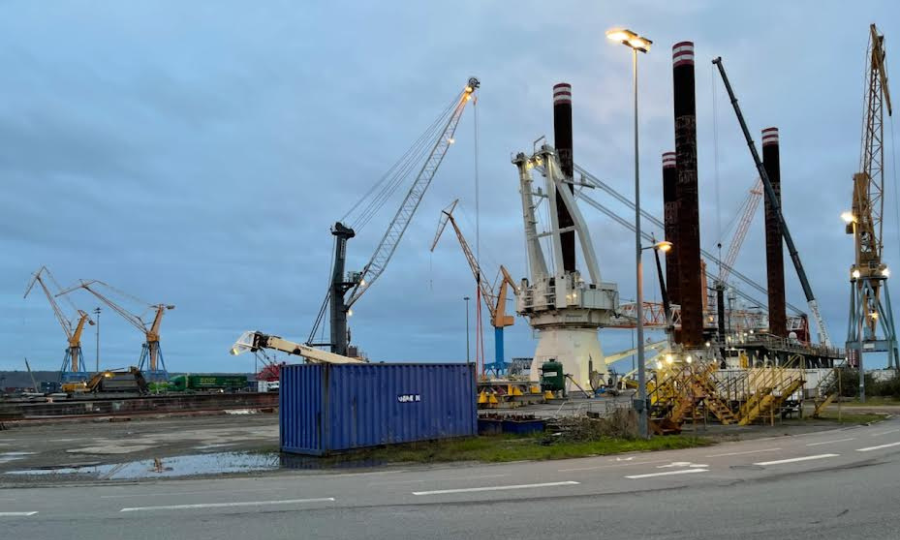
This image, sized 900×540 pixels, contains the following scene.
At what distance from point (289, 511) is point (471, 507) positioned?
2991 millimetres

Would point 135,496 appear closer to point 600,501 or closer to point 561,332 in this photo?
point 600,501

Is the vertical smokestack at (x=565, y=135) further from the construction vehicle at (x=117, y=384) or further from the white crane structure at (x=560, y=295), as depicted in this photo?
the construction vehicle at (x=117, y=384)

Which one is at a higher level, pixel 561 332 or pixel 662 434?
pixel 561 332

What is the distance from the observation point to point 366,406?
24750mm

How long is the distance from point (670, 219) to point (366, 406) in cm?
8213

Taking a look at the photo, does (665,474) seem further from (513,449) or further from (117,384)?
(117,384)

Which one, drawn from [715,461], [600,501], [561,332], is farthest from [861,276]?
[600,501]

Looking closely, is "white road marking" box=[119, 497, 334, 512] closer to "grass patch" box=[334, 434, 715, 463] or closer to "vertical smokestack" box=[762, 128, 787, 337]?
"grass patch" box=[334, 434, 715, 463]

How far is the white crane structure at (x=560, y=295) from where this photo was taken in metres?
57.6

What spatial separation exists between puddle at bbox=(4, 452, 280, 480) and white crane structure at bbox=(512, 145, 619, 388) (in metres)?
36.6

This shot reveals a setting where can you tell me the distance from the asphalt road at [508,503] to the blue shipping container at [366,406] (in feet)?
15.1

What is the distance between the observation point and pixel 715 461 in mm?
18906

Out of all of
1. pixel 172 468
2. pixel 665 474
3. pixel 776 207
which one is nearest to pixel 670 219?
pixel 776 207

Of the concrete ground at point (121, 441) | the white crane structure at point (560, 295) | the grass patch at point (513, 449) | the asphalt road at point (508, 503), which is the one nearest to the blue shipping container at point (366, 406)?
the grass patch at point (513, 449)
